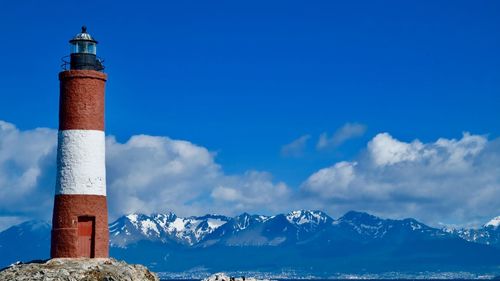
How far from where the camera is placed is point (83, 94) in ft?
160

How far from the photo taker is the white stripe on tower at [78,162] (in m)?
48.8

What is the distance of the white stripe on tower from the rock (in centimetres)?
379

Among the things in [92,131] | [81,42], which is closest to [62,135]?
[92,131]

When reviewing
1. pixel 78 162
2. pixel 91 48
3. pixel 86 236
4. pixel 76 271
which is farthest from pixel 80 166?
pixel 91 48

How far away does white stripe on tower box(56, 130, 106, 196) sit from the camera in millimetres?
48750

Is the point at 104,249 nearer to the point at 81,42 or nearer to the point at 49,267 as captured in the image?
the point at 49,267

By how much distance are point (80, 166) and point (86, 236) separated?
3797 mm

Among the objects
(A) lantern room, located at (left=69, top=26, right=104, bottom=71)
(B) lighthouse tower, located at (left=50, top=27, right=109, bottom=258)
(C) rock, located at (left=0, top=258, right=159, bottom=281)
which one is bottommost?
(C) rock, located at (left=0, top=258, right=159, bottom=281)

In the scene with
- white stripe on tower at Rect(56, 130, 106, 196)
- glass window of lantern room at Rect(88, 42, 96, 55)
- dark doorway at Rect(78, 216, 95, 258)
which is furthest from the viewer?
glass window of lantern room at Rect(88, 42, 96, 55)

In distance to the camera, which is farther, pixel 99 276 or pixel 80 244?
pixel 80 244

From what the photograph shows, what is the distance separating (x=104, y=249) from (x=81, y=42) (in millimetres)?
11327

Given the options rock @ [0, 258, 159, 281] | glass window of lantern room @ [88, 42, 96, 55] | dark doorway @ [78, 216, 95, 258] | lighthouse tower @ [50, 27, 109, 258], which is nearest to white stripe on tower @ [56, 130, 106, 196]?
lighthouse tower @ [50, 27, 109, 258]

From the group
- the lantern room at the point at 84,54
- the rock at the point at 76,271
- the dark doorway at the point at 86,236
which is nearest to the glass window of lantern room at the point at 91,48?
the lantern room at the point at 84,54

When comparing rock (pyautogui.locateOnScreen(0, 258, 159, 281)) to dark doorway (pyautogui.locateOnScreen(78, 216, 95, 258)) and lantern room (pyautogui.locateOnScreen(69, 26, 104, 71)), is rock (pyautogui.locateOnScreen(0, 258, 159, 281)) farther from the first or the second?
lantern room (pyautogui.locateOnScreen(69, 26, 104, 71))
